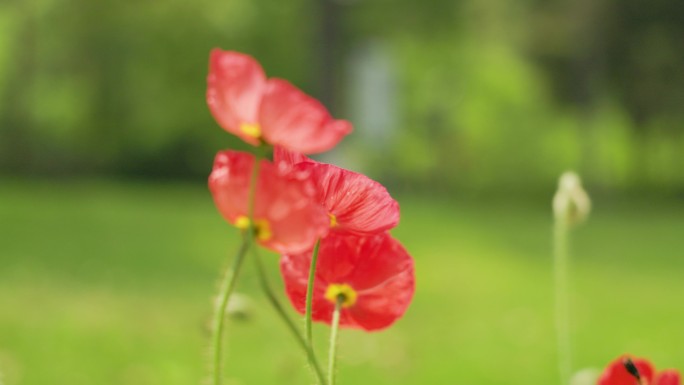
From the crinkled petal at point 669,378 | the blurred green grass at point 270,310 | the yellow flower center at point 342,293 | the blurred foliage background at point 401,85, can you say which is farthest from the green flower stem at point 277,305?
the blurred foliage background at point 401,85

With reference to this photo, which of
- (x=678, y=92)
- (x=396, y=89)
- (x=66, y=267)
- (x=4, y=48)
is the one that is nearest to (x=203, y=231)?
(x=66, y=267)

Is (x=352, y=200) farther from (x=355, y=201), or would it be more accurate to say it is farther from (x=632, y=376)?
(x=632, y=376)

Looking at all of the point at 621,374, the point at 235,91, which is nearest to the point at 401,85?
the point at 621,374

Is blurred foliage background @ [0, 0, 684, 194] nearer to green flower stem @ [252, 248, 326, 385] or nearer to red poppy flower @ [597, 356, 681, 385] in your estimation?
red poppy flower @ [597, 356, 681, 385]

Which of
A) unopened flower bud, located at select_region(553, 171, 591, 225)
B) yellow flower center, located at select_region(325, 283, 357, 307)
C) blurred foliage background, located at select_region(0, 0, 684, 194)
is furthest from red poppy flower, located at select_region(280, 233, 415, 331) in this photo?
blurred foliage background, located at select_region(0, 0, 684, 194)

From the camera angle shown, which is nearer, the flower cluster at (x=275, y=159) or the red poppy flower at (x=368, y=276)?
the flower cluster at (x=275, y=159)

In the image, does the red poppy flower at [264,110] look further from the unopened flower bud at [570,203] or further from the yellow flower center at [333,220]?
the unopened flower bud at [570,203]
